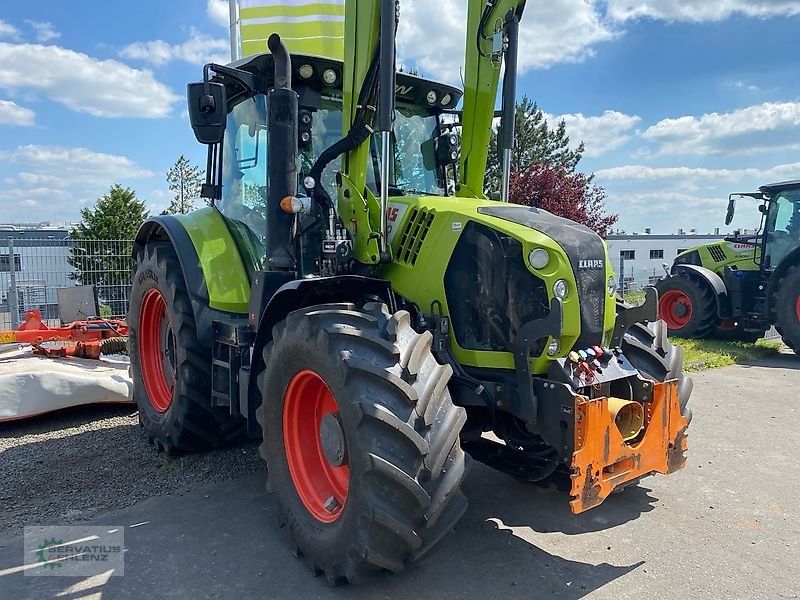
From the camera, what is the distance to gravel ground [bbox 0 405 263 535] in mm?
4309

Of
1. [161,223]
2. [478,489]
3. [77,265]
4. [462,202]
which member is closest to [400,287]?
[462,202]

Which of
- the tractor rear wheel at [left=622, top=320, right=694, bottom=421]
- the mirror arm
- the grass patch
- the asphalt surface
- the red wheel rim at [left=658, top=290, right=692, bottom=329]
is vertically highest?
the mirror arm

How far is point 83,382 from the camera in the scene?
603cm

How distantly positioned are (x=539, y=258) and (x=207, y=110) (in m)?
2.20

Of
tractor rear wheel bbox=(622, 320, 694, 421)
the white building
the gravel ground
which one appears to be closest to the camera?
tractor rear wheel bbox=(622, 320, 694, 421)

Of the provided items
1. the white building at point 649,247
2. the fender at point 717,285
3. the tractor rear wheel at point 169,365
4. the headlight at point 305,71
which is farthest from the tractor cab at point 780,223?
the white building at point 649,247

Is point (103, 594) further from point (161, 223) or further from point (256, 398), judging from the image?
point (161, 223)

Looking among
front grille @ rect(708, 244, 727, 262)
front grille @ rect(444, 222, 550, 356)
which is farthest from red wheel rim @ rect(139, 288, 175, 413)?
front grille @ rect(708, 244, 727, 262)

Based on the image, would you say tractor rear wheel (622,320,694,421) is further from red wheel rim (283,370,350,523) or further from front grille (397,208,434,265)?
red wheel rim (283,370,350,523)

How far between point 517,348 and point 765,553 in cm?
185

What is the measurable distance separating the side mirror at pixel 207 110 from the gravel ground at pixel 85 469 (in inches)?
94.8

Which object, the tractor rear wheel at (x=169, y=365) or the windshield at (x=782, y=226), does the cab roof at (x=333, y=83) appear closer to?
the tractor rear wheel at (x=169, y=365)

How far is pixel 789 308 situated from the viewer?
33.1ft

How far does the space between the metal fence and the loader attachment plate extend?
8536mm
